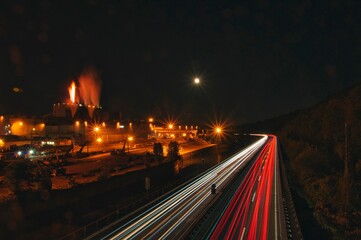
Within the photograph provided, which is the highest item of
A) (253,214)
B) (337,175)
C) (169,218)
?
(337,175)

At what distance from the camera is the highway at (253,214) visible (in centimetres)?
1777

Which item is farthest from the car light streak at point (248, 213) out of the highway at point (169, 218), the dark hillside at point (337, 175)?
the dark hillside at point (337, 175)

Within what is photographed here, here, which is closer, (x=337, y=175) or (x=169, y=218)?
(x=169, y=218)

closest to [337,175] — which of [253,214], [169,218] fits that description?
[253,214]

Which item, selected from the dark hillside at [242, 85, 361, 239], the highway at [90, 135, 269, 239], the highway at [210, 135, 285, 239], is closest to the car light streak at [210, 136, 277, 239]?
the highway at [210, 135, 285, 239]

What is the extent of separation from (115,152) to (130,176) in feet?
79.9

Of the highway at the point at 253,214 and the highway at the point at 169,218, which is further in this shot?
the highway at the point at 169,218

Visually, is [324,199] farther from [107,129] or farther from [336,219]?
[107,129]

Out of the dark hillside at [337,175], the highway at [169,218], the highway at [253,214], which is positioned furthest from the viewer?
the dark hillside at [337,175]

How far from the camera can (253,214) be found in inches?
856

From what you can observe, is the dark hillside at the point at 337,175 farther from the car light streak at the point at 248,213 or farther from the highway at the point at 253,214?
the car light streak at the point at 248,213

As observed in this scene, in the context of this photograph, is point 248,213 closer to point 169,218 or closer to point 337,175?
point 169,218

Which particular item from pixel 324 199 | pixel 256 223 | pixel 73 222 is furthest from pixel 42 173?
pixel 324 199

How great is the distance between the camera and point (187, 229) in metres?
18.8
